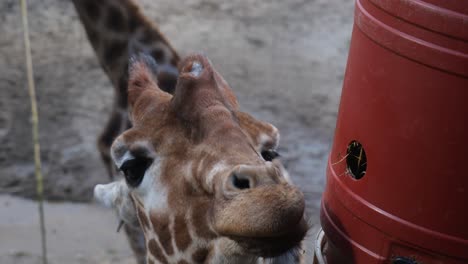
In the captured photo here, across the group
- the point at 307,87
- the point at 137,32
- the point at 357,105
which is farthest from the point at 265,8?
the point at 357,105

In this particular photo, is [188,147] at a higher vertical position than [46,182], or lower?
higher

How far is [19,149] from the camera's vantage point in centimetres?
556

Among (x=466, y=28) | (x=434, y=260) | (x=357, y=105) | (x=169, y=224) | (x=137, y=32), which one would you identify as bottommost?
(x=137, y=32)

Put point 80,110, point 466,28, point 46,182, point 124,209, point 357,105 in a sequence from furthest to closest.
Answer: point 80,110 → point 46,182 → point 124,209 → point 357,105 → point 466,28

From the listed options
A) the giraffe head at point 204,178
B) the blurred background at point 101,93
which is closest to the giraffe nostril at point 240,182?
the giraffe head at point 204,178

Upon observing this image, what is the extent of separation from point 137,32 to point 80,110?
76.2 inches

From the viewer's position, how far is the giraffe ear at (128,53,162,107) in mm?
2539

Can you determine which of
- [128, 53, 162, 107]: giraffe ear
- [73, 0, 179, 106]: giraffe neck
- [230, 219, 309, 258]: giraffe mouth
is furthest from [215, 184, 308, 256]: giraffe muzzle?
[73, 0, 179, 106]: giraffe neck

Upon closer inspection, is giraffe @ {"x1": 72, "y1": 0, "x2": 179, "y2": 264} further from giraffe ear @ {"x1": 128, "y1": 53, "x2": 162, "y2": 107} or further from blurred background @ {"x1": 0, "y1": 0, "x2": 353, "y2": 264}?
giraffe ear @ {"x1": 128, "y1": 53, "x2": 162, "y2": 107}

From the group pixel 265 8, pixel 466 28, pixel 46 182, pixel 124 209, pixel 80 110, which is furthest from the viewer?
pixel 265 8

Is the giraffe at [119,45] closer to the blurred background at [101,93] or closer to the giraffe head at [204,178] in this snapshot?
the blurred background at [101,93]

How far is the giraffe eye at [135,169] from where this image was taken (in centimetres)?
226

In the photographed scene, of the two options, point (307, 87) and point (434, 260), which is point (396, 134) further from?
point (307, 87)

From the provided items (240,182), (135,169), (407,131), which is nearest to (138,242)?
(135,169)
